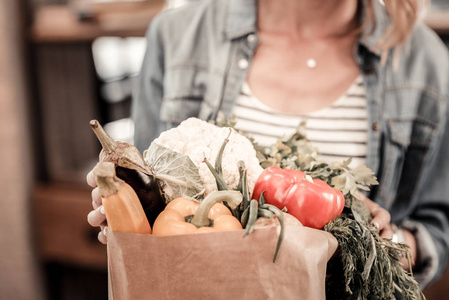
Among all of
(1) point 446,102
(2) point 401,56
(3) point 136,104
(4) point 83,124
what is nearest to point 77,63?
(4) point 83,124

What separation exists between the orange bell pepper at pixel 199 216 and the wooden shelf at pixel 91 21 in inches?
44.8

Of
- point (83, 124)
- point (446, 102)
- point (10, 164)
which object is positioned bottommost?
point (10, 164)

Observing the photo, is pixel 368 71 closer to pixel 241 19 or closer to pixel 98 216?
pixel 241 19

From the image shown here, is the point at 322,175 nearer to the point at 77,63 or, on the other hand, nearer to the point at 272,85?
the point at 272,85

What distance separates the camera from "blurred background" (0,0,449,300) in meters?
1.68

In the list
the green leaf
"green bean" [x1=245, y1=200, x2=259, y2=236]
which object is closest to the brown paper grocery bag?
"green bean" [x1=245, y1=200, x2=259, y2=236]

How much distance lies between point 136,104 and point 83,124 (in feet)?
2.72

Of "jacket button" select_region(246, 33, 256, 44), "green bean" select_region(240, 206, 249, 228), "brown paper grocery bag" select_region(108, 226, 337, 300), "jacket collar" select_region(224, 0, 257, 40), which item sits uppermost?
"jacket collar" select_region(224, 0, 257, 40)

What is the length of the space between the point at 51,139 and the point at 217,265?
5.24 ft

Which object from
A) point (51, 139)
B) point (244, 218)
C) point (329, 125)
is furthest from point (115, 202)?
point (51, 139)

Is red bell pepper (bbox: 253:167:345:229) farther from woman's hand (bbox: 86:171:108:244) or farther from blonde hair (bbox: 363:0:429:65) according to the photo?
blonde hair (bbox: 363:0:429:65)

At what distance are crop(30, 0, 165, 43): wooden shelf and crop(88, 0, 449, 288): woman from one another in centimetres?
41

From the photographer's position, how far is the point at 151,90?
1188mm

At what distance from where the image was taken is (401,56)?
1108mm
